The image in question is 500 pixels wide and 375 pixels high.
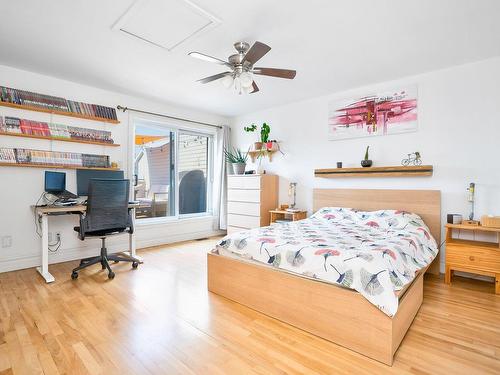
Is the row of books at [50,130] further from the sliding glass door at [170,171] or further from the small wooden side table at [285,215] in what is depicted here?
the small wooden side table at [285,215]

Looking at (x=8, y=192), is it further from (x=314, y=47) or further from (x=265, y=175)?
(x=314, y=47)

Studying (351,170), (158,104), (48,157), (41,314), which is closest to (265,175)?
(351,170)

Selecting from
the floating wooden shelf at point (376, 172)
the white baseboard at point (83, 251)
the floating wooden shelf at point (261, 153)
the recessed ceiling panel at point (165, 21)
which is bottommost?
the white baseboard at point (83, 251)

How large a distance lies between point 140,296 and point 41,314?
75 centimetres

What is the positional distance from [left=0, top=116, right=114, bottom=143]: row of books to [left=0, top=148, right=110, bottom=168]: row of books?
220 millimetres

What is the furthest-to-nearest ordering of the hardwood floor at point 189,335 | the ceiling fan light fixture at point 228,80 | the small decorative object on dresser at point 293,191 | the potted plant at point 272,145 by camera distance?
1. the potted plant at point 272,145
2. the small decorative object on dresser at point 293,191
3. the ceiling fan light fixture at point 228,80
4. the hardwood floor at point 189,335

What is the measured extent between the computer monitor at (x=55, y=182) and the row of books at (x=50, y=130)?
0.51m

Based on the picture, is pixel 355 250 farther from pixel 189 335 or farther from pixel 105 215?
pixel 105 215

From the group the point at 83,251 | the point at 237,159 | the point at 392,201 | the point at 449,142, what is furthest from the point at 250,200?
the point at 449,142

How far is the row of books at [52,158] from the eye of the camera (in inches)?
126

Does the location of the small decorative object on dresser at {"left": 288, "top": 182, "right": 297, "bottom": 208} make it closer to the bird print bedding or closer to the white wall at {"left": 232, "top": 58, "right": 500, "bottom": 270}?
the white wall at {"left": 232, "top": 58, "right": 500, "bottom": 270}

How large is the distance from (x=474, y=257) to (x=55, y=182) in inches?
189

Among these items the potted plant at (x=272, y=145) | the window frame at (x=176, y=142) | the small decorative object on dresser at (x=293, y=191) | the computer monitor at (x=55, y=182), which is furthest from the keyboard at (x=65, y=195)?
the small decorative object on dresser at (x=293, y=191)

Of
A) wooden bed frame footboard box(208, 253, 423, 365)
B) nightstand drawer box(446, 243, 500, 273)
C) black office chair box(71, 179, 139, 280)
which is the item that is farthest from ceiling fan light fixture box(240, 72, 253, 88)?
nightstand drawer box(446, 243, 500, 273)
